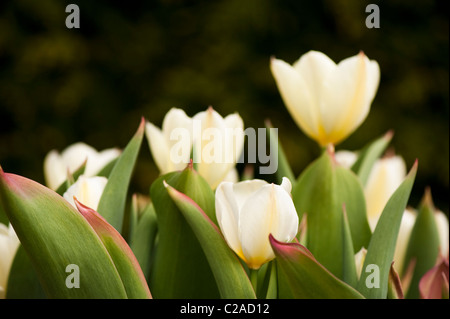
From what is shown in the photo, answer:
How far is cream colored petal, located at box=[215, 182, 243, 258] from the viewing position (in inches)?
14.4

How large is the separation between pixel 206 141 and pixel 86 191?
10cm

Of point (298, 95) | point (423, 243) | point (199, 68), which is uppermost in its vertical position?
point (199, 68)

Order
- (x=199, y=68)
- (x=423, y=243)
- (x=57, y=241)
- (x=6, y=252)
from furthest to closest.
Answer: (x=199, y=68), (x=423, y=243), (x=6, y=252), (x=57, y=241)

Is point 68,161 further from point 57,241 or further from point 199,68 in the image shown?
point 199,68

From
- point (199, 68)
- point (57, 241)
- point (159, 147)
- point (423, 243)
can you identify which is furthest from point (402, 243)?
point (199, 68)

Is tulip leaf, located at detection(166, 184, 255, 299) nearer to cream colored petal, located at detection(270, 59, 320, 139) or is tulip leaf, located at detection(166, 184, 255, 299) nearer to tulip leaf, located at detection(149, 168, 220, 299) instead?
tulip leaf, located at detection(149, 168, 220, 299)

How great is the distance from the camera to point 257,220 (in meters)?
0.36

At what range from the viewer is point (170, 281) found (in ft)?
1.36

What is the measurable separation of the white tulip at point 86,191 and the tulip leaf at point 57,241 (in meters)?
0.07

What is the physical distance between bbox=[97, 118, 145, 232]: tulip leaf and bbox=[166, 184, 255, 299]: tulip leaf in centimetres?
8

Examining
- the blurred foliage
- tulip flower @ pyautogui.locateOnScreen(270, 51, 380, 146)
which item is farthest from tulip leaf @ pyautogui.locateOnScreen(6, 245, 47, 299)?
the blurred foliage

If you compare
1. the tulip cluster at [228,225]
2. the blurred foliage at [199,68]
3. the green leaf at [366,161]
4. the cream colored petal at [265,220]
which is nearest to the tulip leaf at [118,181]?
the tulip cluster at [228,225]

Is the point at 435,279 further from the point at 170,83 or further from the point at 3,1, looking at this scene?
the point at 3,1

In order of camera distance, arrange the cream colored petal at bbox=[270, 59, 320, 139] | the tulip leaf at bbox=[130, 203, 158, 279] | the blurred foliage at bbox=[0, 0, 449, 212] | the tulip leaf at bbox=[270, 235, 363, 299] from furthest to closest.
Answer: the blurred foliage at bbox=[0, 0, 449, 212], the cream colored petal at bbox=[270, 59, 320, 139], the tulip leaf at bbox=[130, 203, 158, 279], the tulip leaf at bbox=[270, 235, 363, 299]
